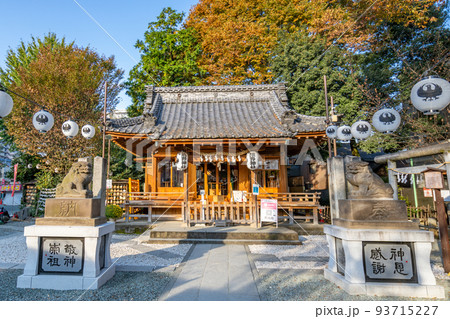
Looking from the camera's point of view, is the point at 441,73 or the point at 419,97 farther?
the point at 441,73

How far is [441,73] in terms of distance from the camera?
36.1 feet

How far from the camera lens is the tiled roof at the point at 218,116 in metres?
9.58

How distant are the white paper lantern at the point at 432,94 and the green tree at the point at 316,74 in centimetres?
926

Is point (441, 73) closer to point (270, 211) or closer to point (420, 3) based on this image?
point (420, 3)

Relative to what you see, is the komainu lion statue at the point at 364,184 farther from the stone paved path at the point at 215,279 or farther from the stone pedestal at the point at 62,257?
the stone pedestal at the point at 62,257

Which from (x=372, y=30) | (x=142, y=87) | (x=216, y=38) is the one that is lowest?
(x=142, y=87)

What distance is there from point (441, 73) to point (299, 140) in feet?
26.8

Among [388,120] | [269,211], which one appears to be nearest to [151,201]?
[269,211]

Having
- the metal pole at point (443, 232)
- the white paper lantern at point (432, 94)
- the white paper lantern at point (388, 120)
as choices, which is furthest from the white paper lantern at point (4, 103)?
the metal pole at point (443, 232)

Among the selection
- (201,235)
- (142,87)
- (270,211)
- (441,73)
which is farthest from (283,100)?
(142,87)

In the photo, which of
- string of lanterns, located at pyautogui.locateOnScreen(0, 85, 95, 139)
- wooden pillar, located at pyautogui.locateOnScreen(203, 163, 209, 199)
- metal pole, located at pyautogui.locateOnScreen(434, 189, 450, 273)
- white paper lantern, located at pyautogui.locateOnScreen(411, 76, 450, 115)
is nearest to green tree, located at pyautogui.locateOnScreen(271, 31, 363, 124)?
wooden pillar, located at pyautogui.locateOnScreen(203, 163, 209, 199)

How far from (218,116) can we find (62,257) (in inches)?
358

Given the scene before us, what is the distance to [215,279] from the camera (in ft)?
13.5

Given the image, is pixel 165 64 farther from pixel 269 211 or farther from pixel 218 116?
pixel 269 211
